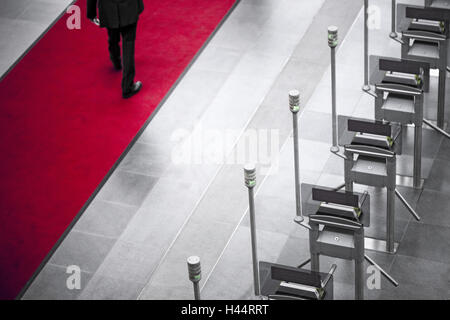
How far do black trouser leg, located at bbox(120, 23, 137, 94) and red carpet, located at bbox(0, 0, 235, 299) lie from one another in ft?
0.85

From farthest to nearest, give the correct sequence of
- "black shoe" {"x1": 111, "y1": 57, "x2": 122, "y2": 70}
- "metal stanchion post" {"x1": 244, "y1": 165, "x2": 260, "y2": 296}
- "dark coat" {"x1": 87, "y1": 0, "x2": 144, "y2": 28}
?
"black shoe" {"x1": 111, "y1": 57, "x2": 122, "y2": 70}
"dark coat" {"x1": 87, "y1": 0, "x2": 144, "y2": 28}
"metal stanchion post" {"x1": 244, "y1": 165, "x2": 260, "y2": 296}

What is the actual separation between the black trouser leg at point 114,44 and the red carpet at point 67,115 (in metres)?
0.19

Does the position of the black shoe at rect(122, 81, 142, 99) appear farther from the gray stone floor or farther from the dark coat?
the dark coat

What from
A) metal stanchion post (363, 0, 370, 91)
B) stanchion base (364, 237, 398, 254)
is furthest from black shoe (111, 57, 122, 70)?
stanchion base (364, 237, 398, 254)

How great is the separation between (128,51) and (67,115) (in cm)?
88

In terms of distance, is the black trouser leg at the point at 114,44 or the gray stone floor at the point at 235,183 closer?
the gray stone floor at the point at 235,183

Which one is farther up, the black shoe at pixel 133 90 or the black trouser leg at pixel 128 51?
the black trouser leg at pixel 128 51

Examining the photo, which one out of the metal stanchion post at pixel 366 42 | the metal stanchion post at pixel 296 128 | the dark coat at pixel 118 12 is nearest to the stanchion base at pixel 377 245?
the metal stanchion post at pixel 296 128

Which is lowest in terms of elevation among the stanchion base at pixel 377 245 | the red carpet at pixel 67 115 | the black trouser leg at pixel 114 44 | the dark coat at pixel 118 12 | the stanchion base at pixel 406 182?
the stanchion base at pixel 377 245

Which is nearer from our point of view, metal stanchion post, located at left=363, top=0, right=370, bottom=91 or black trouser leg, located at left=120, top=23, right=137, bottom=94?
metal stanchion post, located at left=363, top=0, right=370, bottom=91

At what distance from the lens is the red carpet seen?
873cm

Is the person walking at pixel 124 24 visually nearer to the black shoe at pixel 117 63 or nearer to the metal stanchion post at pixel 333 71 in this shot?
the black shoe at pixel 117 63

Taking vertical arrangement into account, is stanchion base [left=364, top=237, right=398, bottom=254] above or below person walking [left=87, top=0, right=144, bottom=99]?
below

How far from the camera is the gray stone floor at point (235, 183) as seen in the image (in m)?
8.05
